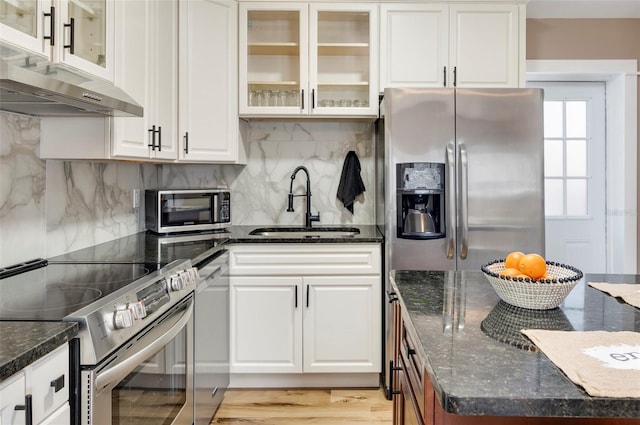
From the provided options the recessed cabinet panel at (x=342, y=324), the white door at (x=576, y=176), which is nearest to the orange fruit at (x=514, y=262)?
the recessed cabinet panel at (x=342, y=324)

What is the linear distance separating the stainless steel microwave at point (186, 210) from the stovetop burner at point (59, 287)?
0.87 m

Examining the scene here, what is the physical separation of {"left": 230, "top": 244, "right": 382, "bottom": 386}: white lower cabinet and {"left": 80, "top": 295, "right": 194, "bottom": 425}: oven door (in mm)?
762

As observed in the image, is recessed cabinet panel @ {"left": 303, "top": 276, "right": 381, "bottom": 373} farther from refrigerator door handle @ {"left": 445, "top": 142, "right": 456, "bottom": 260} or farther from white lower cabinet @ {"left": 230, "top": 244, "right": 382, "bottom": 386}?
refrigerator door handle @ {"left": 445, "top": 142, "right": 456, "bottom": 260}

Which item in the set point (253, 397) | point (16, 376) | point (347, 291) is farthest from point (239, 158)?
point (16, 376)

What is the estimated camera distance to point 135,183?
2875mm

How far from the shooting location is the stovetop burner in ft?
3.90

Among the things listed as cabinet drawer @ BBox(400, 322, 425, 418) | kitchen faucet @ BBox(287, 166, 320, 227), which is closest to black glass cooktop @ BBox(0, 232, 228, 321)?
kitchen faucet @ BBox(287, 166, 320, 227)

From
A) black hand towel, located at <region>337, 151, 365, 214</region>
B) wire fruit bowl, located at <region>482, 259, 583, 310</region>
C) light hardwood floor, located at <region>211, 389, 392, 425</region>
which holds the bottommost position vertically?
light hardwood floor, located at <region>211, 389, 392, 425</region>

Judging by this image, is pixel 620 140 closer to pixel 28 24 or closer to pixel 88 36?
pixel 88 36

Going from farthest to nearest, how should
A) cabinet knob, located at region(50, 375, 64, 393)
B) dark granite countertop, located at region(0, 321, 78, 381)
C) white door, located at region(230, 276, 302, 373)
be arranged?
white door, located at region(230, 276, 302, 373), cabinet knob, located at region(50, 375, 64, 393), dark granite countertop, located at region(0, 321, 78, 381)

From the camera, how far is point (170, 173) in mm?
3301

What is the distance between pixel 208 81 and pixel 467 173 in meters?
1.65

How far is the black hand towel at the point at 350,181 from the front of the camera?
3.20 meters

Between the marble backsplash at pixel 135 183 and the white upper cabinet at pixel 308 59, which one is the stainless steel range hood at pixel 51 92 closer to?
the marble backsplash at pixel 135 183
